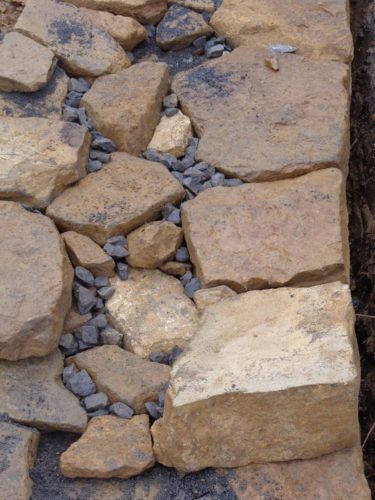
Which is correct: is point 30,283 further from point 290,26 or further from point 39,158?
point 290,26

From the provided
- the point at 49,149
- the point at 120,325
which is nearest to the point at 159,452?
the point at 120,325

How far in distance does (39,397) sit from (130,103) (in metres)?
1.33

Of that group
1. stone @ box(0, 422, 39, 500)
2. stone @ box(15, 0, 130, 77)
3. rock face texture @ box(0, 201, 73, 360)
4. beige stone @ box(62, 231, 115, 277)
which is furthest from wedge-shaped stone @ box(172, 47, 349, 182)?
stone @ box(0, 422, 39, 500)

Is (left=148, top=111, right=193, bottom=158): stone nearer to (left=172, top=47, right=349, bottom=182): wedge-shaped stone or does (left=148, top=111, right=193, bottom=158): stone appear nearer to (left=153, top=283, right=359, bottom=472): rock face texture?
(left=172, top=47, right=349, bottom=182): wedge-shaped stone

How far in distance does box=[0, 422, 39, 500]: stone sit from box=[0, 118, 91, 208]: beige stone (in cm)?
89

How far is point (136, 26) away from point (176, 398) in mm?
1996

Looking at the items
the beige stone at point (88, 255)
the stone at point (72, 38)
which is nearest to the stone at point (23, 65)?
the stone at point (72, 38)

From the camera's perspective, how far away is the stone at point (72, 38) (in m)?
3.82

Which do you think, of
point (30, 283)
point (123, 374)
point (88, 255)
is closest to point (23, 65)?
point (88, 255)

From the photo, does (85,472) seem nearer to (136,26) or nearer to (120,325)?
(120,325)

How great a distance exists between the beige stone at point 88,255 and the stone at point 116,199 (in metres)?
0.05

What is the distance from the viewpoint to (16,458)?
2.71 m

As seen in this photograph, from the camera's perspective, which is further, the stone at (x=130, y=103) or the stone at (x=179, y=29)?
the stone at (x=179, y=29)

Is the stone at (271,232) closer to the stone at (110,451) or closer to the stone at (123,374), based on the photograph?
the stone at (123,374)
